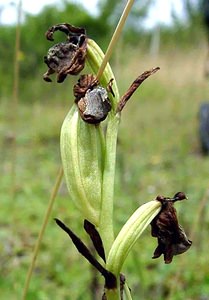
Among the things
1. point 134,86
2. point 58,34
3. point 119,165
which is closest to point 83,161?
point 134,86

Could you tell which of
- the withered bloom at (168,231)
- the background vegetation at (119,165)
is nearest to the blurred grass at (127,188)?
the background vegetation at (119,165)

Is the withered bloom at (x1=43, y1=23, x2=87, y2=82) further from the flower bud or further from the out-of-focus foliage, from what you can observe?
the out-of-focus foliage

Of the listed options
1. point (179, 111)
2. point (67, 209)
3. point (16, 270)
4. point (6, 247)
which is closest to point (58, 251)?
point (6, 247)

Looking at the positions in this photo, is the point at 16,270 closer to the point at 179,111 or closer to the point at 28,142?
the point at 28,142

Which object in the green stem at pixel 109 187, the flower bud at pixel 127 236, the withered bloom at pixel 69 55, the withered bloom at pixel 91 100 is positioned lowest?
the flower bud at pixel 127 236

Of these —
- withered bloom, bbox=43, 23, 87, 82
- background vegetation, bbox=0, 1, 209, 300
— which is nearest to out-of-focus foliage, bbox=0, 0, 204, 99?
background vegetation, bbox=0, 1, 209, 300

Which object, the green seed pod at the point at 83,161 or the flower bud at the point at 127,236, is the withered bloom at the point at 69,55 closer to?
the green seed pod at the point at 83,161

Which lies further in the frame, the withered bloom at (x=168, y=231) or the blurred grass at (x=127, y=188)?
the blurred grass at (x=127, y=188)
